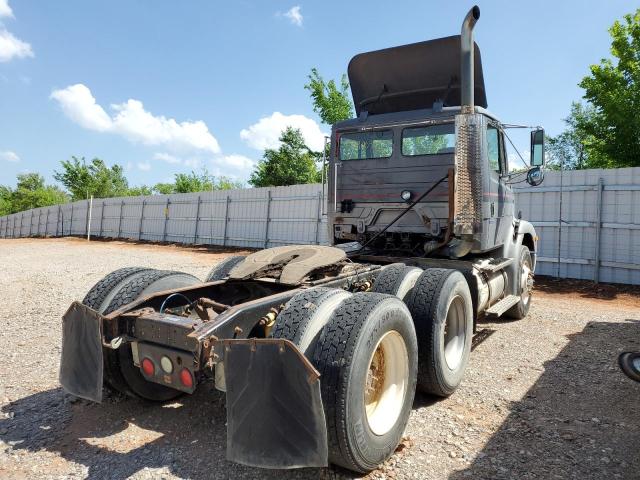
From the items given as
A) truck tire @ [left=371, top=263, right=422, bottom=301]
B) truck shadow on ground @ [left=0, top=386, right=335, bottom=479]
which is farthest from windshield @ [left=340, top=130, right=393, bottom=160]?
truck shadow on ground @ [left=0, top=386, right=335, bottom=479]

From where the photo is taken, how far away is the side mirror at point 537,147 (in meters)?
5.66

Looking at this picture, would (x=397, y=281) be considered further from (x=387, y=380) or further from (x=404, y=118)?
(x=404, y=118)

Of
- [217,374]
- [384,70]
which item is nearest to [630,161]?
[384,70]

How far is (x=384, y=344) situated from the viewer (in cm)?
305

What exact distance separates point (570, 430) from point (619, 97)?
13.2 metres

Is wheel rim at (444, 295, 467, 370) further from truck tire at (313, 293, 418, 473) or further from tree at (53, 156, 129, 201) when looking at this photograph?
tree at (53, 156, 129, 201)

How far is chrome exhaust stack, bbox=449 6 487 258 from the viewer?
4883 millimetres

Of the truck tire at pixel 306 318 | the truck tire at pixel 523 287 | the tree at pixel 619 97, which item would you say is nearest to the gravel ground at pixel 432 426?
the truck tire at pixel 306 318

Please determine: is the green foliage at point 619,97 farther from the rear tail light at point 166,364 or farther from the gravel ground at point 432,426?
the rear tail light at point 166,364

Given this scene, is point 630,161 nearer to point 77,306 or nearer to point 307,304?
point 307,304

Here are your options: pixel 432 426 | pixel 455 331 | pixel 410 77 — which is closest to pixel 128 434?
pixel 432 426

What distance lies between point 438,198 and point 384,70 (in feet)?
6.55

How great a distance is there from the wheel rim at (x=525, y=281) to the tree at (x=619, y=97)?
8695mm

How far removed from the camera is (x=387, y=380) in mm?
3062
